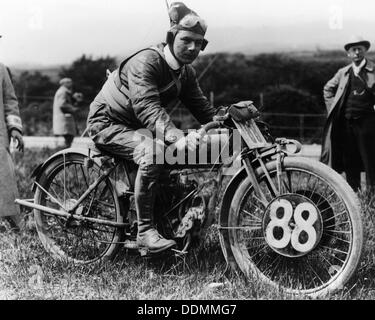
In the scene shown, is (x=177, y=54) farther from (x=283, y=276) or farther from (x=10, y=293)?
(x=10, y=293)

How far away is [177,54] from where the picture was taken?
405 centimetres

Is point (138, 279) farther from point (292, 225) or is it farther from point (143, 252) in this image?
point (292, 225)

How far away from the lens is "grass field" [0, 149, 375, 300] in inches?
147

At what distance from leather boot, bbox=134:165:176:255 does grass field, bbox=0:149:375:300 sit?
0.23m

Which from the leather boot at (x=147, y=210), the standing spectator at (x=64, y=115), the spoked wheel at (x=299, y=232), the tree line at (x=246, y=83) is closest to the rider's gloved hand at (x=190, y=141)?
the leather boot at (x=147, y=210)

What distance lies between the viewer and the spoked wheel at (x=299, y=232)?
3.49m

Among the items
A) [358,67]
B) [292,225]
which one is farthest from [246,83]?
[292,225]

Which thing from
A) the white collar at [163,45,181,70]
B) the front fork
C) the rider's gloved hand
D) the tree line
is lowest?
the tree line

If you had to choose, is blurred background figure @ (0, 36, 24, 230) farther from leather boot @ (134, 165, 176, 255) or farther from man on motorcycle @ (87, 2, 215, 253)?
leather boot @ (134, 165, 176, 255)

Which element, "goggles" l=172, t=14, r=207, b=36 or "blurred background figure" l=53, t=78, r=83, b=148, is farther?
Result: "blurred background figure" l=53, t=78, r=83, b=148

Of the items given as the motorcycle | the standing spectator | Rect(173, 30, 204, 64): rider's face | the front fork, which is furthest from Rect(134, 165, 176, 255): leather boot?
the standing spectator

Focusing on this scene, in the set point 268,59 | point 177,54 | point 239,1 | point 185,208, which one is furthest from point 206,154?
point 268,59

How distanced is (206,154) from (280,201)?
64 cm

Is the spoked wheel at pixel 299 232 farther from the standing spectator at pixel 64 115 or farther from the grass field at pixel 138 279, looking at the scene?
the standing spectator at pixel 64 115
